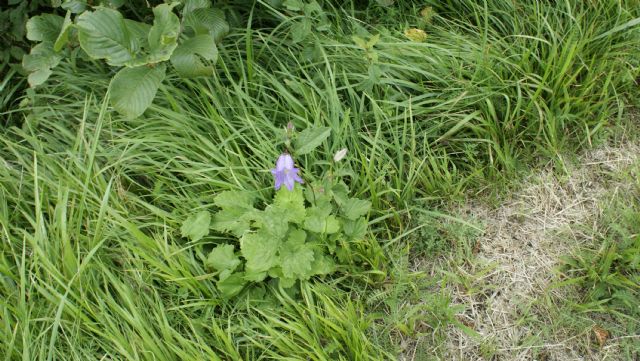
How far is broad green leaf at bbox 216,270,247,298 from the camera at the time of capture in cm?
192

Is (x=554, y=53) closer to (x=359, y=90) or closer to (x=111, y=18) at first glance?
(x=359, y=90)

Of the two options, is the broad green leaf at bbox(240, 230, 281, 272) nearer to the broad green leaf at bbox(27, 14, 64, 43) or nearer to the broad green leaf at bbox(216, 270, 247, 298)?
the broad green leaf at bbox(216, 270, 247, 298)

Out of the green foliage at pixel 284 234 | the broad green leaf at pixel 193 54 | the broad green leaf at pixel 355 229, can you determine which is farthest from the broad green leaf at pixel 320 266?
the broad green leaf at pixel 193 54

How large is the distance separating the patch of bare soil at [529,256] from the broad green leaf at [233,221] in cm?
78

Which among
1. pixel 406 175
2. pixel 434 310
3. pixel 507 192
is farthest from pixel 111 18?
pixel 507 192

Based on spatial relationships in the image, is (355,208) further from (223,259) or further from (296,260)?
(223,259)

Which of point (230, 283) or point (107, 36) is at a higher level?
point (107, 36)

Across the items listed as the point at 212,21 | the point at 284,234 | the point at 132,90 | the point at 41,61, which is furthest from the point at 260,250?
the point at 41,61

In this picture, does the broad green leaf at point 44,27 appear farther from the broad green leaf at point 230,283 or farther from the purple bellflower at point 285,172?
the broad green leaf at point 230,283

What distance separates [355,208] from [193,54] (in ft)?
2.50

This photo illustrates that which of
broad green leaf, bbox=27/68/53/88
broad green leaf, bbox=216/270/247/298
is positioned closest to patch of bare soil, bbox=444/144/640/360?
broad green leaf, bbox=216/270/247/298

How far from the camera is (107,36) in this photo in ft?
5.73

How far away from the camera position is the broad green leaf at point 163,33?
174 cm

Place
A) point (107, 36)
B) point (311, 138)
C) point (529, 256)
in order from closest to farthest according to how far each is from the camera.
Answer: point (107, 36)
point (311, 138)
point (529, 256)
